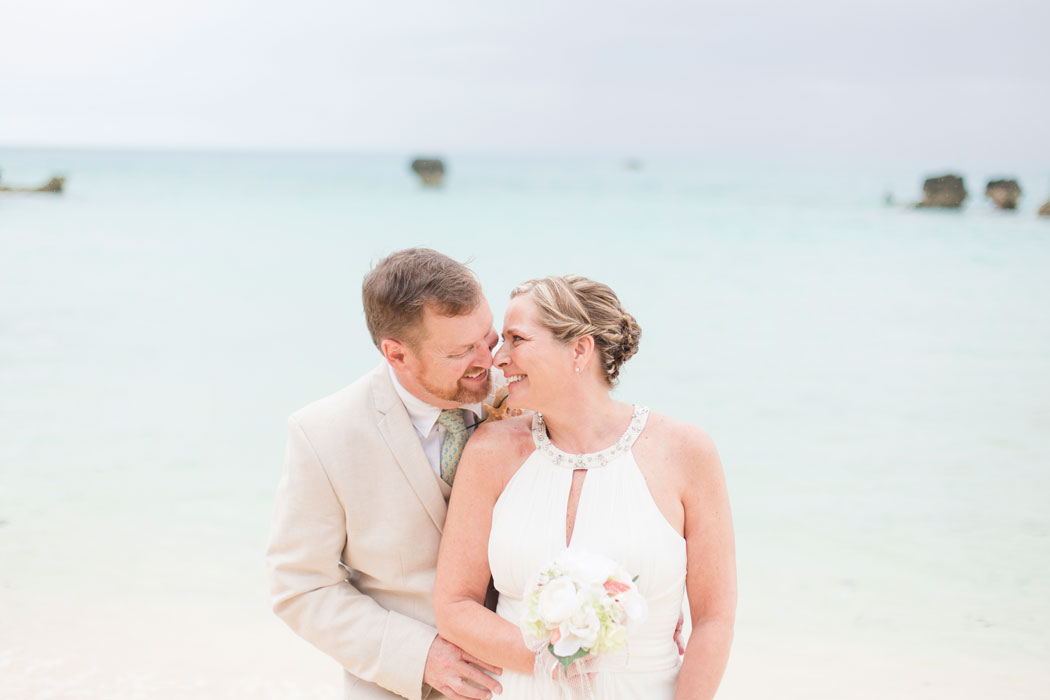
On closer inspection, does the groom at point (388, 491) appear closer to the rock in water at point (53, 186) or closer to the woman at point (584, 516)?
the woman at point (584, 516)

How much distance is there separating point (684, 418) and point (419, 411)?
869 cm

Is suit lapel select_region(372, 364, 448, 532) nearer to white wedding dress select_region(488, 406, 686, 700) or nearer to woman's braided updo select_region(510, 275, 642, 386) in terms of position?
white wedding dress select_region(488, 406, 686, 700)

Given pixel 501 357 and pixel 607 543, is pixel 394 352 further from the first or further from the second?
pixel 607 543

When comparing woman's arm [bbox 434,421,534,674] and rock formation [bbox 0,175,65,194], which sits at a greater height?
rock formation [bbox 0,175,65,194]

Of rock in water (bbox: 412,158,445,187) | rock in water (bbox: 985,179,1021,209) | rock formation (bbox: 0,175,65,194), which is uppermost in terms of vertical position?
rock in water (bbox: 412,158,445,187)

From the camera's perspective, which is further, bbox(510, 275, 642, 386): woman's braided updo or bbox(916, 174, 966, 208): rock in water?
bbox(916, 174, 966, 208): rock in water

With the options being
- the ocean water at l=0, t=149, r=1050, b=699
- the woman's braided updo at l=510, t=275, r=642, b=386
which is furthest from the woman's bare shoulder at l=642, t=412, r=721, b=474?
the ocean water at l=0, t=149, r=1050, b=699

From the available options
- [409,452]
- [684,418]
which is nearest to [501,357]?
[409,452]

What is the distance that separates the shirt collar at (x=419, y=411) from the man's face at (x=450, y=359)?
0.06 feet

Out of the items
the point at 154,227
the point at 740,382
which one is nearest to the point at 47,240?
the point at 154,227

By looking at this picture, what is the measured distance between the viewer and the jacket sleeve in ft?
9.68

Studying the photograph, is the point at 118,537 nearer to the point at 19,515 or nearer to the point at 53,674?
the point at 19,515

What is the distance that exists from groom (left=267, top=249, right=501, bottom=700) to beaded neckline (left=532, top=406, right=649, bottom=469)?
0.29m

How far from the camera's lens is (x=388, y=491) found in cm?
298
